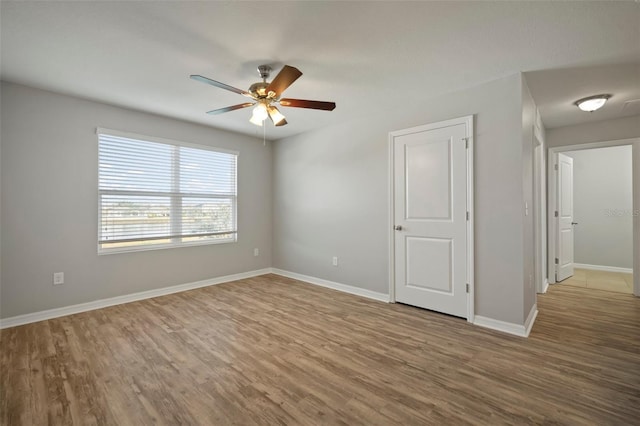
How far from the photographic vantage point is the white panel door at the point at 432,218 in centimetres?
309

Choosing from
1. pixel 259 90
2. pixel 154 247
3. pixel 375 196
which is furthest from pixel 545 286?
pixel 154 247

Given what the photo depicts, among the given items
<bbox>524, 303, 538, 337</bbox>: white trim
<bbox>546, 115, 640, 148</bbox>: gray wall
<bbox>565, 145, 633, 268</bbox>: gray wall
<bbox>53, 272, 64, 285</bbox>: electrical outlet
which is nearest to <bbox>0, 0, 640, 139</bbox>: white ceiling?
<bbox>546, 115, 640, 148</bbox>: gray wall

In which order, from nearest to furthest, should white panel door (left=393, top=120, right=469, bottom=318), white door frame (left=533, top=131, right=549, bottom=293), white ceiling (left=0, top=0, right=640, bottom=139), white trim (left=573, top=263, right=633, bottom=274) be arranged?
white ceiling (left=0, top=0, right=640, bottom=139) < white panel door (left=393, top=120, right=469, bottom=318) < white door frame (left=533, top=131, right=549, bottom=293) < white trim (left=573, top=263, right=633, bottom=274)

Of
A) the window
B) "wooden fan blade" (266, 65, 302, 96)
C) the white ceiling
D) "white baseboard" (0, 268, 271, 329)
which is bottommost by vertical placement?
"white baseboard" (0, 268, 271, 329)

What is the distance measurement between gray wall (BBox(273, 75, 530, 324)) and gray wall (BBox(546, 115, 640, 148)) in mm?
2441

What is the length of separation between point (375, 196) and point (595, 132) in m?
3.32

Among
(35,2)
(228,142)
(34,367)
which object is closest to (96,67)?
(35,2)

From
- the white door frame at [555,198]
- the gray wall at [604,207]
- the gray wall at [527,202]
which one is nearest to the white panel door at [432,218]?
the gray wall at [527,202]

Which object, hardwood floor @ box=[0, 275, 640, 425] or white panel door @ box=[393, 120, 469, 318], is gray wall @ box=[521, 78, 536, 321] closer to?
hardwood floor @ box=[0, 275, 640, 425]

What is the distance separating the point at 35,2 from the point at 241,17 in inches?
49.6

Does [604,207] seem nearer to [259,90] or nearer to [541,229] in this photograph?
[541,229]

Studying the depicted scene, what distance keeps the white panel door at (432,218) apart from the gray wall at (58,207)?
3210mm

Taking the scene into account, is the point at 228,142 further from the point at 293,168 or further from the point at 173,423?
the point at 173,423

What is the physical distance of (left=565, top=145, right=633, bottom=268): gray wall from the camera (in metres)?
5.28
